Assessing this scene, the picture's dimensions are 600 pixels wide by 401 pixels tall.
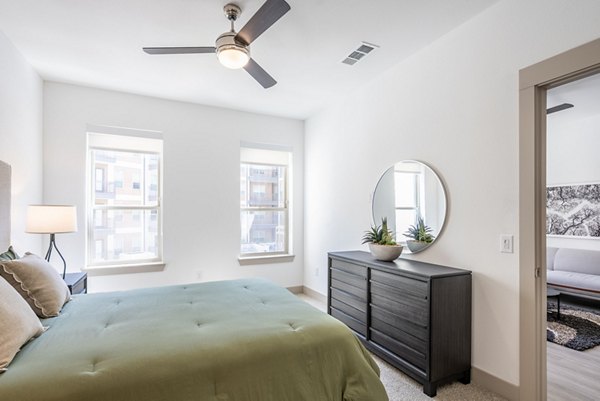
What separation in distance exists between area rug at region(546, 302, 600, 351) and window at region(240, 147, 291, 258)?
11.1ft

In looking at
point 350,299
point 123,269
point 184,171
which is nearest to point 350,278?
point 350,299

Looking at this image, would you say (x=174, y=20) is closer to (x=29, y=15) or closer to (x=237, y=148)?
(x=29, y=15)

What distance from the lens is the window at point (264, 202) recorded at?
470 centimetres

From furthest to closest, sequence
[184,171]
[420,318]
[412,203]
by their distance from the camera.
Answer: [184,171] → [412,203] → [420,318]

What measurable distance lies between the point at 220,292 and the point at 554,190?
539cm

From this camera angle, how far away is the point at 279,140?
Answer: 4.88m

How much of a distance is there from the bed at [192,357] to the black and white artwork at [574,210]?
476 cm

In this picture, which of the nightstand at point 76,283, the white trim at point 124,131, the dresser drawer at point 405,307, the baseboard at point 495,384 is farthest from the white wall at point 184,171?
the baseboard at point 495,384

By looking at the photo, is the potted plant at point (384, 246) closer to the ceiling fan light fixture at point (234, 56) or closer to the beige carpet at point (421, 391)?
the beige carpet at point (421, 391)

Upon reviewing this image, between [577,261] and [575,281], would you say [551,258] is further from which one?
[575,281]

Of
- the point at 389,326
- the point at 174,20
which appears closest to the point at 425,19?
the point at 174,20

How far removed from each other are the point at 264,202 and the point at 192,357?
3564 millimetres

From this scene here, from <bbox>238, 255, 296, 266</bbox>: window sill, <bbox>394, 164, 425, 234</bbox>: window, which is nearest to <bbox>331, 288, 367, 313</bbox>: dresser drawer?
<bbox>394, 164, 425, 234</bbox>: window

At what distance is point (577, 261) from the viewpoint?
14.2 feet
